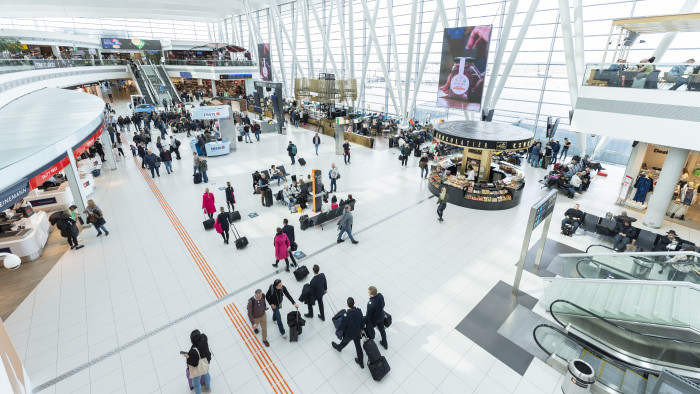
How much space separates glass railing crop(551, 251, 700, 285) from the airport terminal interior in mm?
47

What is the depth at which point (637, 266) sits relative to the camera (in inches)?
272

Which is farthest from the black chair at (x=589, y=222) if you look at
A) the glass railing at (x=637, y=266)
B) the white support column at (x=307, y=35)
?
the white support column at (x=307, y=35)

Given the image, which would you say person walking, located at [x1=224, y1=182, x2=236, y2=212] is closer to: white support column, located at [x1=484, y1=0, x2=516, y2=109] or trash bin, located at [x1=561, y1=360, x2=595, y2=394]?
trash bin, located at [x1=561, y1=360, x2=595, y2=394]

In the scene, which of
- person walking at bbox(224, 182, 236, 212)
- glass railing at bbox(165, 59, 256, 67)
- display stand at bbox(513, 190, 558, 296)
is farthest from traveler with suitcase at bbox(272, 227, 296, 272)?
glass railing at bbox(165, 59, 256, 67)

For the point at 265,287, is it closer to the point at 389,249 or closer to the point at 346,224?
the point at 346,224

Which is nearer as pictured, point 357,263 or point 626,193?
point 357,263

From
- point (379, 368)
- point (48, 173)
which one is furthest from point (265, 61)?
point (379, 368)

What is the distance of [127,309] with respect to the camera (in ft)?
23.0

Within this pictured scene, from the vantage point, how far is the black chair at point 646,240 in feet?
29.7

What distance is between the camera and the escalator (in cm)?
502

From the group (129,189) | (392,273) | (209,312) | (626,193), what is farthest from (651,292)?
(129,189)

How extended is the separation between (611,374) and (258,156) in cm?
1738

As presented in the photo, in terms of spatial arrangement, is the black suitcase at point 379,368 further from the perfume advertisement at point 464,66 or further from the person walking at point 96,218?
the perfume advertisement at point 464,66

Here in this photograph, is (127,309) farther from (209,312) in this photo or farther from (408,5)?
(408,5)
